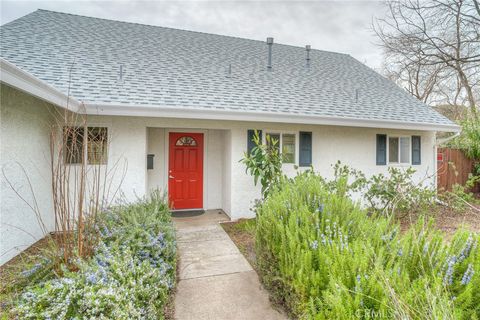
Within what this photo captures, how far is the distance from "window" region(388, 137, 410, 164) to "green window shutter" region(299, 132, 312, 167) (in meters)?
3.03

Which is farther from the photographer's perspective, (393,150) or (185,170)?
(393,150)

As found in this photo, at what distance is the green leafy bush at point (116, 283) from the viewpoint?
214 centimetres

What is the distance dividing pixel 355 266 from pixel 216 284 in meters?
2.30

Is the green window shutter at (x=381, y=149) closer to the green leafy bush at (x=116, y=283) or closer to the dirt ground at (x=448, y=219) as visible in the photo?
the dirt ground at (x=448, y=219)

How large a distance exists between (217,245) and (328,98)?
5.85 metres

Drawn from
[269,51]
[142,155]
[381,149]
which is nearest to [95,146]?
[142,155]

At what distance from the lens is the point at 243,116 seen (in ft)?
21.1

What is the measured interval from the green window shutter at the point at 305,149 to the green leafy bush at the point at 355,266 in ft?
12.8

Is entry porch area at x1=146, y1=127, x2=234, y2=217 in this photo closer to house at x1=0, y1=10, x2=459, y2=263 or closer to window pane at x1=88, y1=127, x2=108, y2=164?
house at x1=0, y1=10, x2=459, y2=263

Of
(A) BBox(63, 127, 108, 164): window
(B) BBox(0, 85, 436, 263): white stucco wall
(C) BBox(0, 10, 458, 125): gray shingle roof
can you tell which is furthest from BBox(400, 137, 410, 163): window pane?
(A) BBox(63, 127, 108, 164): window

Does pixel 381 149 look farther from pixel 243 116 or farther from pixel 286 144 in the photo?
pixel 243 116

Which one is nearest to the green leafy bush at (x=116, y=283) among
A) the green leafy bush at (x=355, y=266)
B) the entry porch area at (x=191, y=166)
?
the green leafy bush at (x=355, y=266)

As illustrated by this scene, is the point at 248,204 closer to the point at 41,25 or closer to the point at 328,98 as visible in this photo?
the point at 328,98

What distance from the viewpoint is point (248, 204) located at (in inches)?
278
